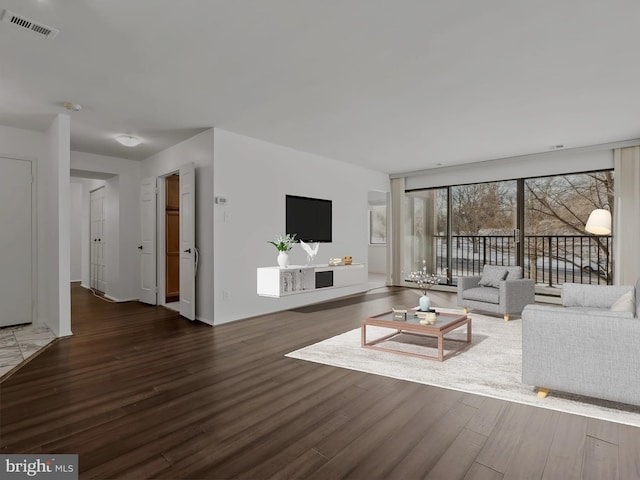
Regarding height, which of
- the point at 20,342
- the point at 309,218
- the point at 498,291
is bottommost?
the point at 20,342

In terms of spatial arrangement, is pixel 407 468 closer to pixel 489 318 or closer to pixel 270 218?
pixel 489 318

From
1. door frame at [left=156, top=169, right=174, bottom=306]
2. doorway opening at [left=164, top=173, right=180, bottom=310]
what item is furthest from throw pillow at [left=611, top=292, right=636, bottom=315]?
doorway opening at [left=164, top=173, right=180, bottom=310]

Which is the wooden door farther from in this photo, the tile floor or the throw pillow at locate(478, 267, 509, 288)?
the throw pillow at locate(478, 267, 509, 288)

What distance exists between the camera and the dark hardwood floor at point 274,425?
172 cm

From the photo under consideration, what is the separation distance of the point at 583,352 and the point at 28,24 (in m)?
4.06

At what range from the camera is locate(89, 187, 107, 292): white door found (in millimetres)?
7219

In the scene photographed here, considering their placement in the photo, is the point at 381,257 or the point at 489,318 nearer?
the point at 489,318

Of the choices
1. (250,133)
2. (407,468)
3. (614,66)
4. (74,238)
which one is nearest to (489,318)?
(614,66)

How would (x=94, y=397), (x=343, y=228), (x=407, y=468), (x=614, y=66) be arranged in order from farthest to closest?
1. (x=343, y=228)
2. (x=614, y=66)
3. (x=94, y=397)
4. (x=407, y=468)

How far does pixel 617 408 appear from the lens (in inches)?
89.5

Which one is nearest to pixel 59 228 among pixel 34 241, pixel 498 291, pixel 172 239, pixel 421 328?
pixel 34 241

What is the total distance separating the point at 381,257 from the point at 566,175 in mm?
5301

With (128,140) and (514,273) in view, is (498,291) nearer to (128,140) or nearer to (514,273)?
(514,273)

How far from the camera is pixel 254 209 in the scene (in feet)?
17.0
